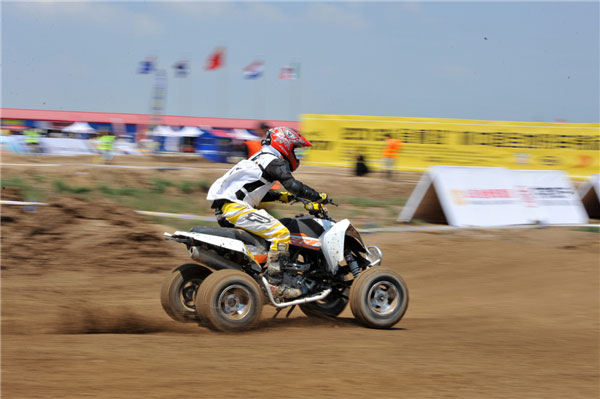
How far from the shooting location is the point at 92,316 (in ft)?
22.0

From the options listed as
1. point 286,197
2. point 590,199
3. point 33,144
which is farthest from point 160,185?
point 33,144

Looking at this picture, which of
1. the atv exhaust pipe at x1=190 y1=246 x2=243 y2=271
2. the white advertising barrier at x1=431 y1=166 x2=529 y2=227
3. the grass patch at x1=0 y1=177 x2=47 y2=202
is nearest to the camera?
the atv exhaust pipe at x1=190 y1=246 x2=243 y2=271

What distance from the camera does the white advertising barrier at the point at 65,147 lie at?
36719 mm

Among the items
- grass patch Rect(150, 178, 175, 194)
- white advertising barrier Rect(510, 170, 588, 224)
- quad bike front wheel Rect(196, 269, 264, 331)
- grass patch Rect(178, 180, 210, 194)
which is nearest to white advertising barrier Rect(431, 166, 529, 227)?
white advertising barrier Rect(510, 170, 588, 224)

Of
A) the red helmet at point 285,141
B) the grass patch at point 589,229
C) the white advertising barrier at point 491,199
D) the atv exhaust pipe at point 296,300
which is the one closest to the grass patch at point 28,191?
the white advertising barrier at point 491,199

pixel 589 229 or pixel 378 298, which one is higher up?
pixel 589 229

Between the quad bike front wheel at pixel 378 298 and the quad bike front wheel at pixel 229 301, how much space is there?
1042 mm

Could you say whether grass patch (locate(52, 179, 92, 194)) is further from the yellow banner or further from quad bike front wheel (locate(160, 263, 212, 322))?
the yellow banner

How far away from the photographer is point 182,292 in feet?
23.2

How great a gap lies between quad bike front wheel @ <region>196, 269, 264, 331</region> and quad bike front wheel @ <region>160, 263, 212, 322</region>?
57 centimetres

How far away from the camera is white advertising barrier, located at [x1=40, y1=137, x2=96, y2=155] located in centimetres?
3672

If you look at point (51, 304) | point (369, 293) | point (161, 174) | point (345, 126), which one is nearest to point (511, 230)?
point (369, 293)

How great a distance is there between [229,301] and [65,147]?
33649 millimetres

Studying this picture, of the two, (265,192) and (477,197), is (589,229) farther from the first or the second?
(265,192)
